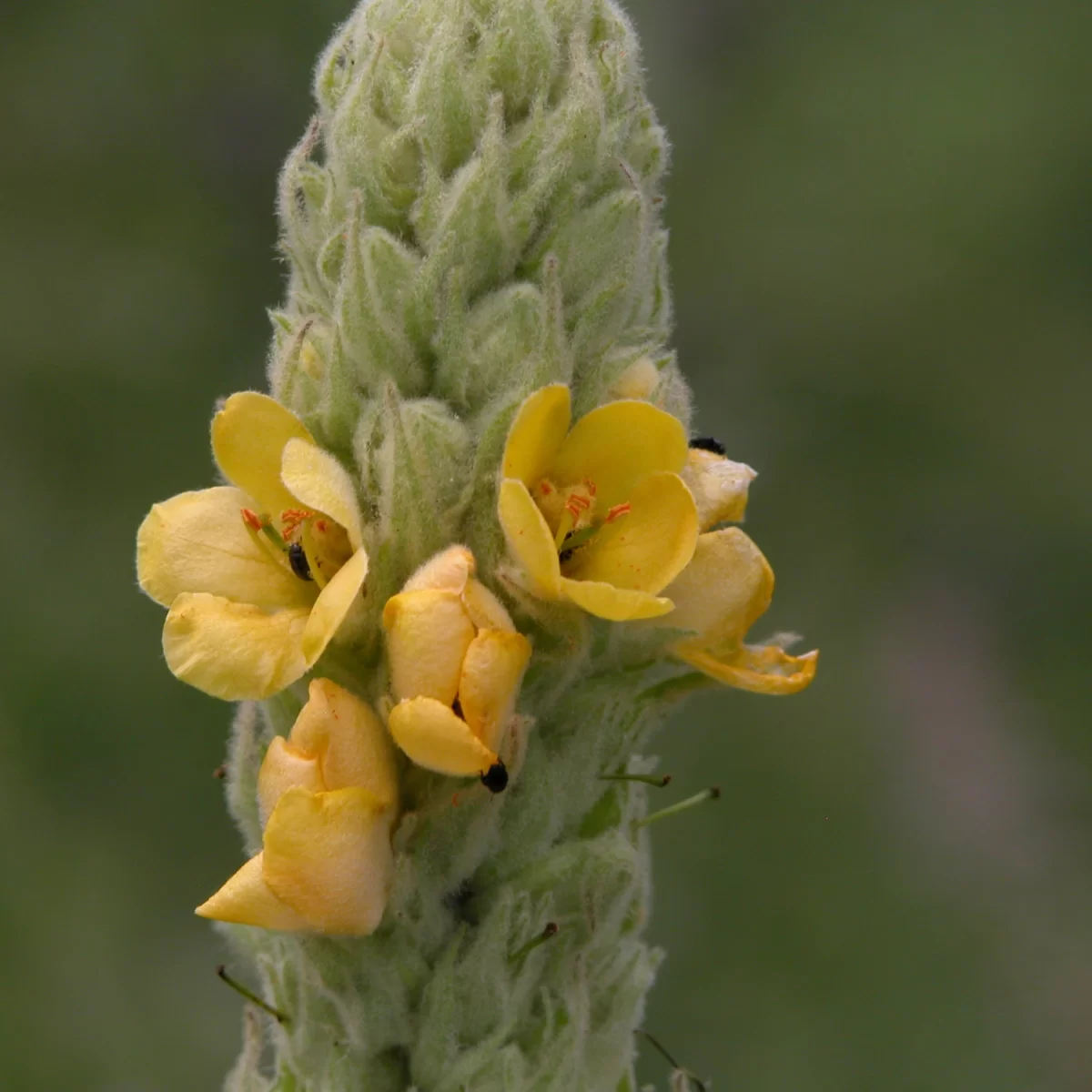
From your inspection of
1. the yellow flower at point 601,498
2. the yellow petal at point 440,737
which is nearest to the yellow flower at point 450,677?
the yellow petal at point 440,737

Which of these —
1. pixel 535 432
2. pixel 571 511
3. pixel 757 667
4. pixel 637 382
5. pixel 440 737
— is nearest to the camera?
pixel 440 737

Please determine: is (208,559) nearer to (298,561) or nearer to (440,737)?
(298,561)

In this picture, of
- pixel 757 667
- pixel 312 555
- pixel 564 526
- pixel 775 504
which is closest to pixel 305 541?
pixel 312 555

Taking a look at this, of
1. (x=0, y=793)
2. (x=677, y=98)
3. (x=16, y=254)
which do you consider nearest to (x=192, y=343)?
(x=16, y=254)

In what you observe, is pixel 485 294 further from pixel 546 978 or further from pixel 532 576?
pixel 546 978

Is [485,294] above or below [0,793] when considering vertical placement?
above

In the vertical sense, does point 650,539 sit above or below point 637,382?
below
